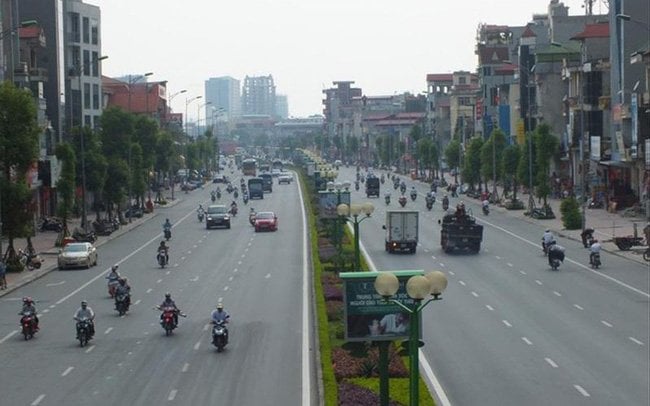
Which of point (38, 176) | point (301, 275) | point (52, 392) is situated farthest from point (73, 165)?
point (52, 392)

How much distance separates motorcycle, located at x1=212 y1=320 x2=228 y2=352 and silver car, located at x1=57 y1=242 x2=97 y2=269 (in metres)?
27.1

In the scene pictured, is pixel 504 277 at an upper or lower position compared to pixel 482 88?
lower

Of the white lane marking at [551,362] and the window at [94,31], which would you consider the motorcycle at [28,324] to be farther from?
the window at [94,31]

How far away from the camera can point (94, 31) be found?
118438mm

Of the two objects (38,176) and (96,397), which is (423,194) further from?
(96,397)

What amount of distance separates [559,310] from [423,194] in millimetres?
88706

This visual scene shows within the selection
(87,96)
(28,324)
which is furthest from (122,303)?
(87,96)

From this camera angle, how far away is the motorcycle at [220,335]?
3397cm

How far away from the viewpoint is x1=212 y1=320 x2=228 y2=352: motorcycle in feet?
111

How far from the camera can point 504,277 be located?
52625 millimetres

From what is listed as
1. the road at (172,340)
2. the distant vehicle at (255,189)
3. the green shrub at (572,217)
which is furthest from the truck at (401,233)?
the distant vehicle at (255,189)

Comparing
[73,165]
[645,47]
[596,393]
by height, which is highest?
[645,47]

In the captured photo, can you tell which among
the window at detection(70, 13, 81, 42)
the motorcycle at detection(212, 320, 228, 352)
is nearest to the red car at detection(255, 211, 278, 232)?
the window at detection(70, 13, 81, 42)

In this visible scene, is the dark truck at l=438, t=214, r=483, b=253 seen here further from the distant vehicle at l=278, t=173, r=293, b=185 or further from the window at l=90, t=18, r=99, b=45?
the distant vehicle at l=278, t=173, r=293, b=185
